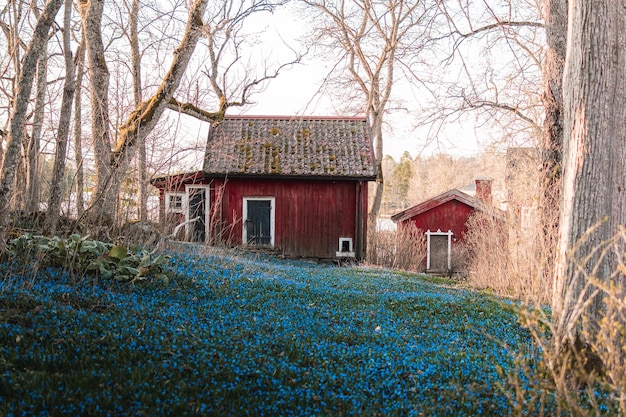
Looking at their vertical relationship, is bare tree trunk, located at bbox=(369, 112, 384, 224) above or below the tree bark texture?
above

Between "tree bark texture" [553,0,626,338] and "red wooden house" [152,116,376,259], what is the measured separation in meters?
13.7

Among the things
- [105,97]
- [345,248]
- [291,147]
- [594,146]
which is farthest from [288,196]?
[594,146]

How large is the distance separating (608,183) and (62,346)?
497 centimetres

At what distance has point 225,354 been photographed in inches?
176

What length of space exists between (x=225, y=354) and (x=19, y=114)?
4.72m

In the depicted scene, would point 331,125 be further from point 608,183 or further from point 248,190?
point 608,183

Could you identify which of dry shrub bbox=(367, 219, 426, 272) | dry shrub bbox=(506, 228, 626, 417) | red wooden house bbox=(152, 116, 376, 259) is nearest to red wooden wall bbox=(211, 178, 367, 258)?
red wooden house bbox=(152, 116, 376, 259)

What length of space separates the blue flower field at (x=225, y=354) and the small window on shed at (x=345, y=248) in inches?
469

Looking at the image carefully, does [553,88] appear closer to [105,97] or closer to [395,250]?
[105,97]

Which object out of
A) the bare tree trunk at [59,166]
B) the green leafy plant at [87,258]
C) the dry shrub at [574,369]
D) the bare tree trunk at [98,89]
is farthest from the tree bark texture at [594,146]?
the bare tree trunk at [98,89]

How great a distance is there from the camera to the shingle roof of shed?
19406 mm

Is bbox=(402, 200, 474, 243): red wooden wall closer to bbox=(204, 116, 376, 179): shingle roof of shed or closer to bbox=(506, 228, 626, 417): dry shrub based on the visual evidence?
bbox=(204, 116, 376, 179): shingle roof of shed

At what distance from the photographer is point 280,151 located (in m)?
20.5

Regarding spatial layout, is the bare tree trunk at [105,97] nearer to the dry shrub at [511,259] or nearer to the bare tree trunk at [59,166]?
the bare tree trunk at [59,166]
